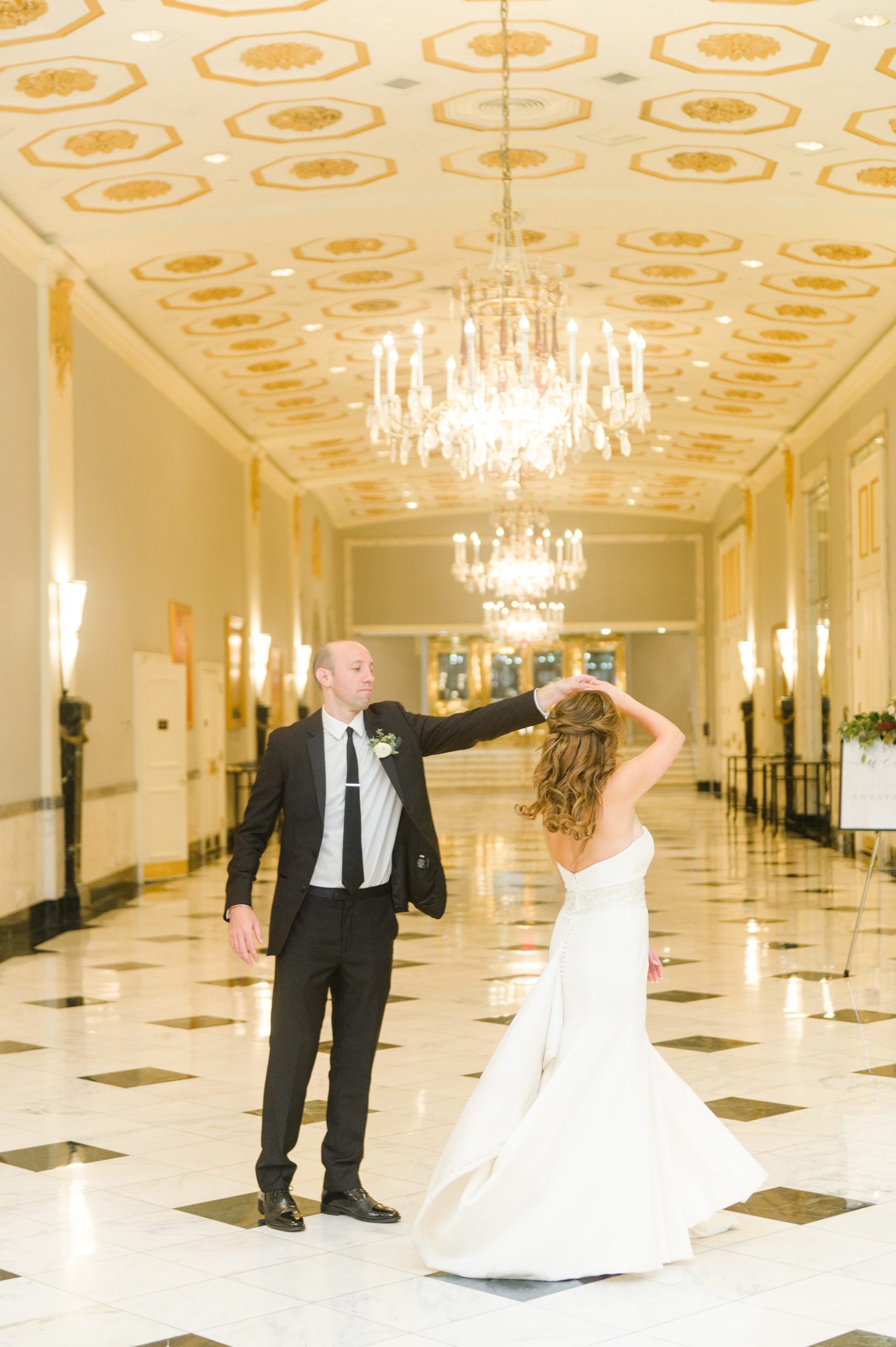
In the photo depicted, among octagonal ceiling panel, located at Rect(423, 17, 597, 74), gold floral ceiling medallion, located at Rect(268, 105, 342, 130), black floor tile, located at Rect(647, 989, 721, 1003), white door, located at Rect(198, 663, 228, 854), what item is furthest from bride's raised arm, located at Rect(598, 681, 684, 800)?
white door, located at Rect(198, 663, 228, 854)

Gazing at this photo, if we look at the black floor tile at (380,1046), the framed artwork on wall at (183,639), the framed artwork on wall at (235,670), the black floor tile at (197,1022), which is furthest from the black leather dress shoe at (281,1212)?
the framed artwork on wall at (235,670)

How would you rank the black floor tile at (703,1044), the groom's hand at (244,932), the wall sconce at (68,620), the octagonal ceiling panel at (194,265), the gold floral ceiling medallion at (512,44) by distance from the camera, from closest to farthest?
the groom's hand at (244,932), the black floor tile at (703,1044), the gold floral ceiling medallion at (512,44), the wall sconce at (68,620), the octagonal ceiling panel at (194,265)

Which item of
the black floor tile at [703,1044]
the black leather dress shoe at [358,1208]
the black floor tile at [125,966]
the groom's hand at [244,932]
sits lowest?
the black floor tile at [125,966]

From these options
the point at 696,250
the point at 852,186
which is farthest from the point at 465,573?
the point at 852,186

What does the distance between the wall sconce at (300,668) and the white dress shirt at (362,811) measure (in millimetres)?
17923

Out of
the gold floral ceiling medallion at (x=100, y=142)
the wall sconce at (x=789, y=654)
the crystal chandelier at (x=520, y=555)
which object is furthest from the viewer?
the wall sconce at (x=789, y=654)

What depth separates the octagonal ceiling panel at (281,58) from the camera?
7664 mm

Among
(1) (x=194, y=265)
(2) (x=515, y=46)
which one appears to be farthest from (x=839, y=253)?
(1) (x=194, y=265)

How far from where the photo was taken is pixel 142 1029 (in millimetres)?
6773

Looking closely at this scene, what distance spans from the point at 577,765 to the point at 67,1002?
190 inches

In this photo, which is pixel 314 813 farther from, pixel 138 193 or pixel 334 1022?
pixel 138 193

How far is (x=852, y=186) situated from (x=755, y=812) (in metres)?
13.1

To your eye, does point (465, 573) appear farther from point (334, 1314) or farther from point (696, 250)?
point (334, 1314)

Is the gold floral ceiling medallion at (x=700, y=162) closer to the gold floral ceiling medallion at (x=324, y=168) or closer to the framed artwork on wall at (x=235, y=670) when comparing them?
the gold floral ceiling medallion at (x=324, y=168)
